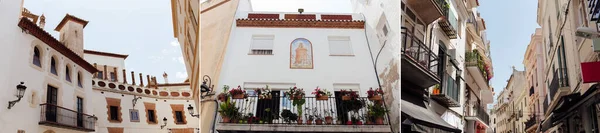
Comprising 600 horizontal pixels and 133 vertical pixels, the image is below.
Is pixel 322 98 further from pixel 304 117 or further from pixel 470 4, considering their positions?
pixel 470 4

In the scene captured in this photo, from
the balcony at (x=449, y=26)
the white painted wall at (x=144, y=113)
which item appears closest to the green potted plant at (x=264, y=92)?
the white painted wall at (x=144, y=113)

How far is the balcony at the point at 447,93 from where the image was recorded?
4.79 meters

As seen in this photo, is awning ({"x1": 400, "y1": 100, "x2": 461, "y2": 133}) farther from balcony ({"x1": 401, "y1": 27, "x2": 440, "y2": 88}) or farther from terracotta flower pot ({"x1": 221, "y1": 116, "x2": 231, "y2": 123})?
terracotta flower pot ({"x1": 221, "y1": 116, "x2": 231, "y2": 123})

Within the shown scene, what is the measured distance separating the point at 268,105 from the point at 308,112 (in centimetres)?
14

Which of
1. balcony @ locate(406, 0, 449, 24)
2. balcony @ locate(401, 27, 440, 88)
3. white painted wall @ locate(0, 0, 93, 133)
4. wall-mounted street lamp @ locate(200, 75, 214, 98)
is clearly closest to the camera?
wall-mounted street lamp @ locate(200, 75, 214, 98)

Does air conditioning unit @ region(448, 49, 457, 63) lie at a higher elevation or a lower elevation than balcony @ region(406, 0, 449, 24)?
lower

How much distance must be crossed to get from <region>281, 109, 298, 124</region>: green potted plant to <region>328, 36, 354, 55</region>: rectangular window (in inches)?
9.1

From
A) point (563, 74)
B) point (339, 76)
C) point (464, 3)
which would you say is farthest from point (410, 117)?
point (563, 74)

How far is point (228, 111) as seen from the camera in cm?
169

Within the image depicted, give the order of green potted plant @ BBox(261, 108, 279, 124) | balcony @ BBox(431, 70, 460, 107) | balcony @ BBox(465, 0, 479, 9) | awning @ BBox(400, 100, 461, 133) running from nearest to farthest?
1. green potted plant @ BBox(261, 108, 279, 124)
2. awning @ BBox(400, 100, 461, 133)
3. balcony @ BBox(431, 70, 460, 107)
4. balcony @ BBox(465, 0, 479, 9)

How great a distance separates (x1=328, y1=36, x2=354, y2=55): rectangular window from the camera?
1.81 meters

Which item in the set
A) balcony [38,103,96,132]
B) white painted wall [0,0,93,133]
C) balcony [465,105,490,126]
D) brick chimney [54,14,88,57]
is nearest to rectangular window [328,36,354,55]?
brick chimney [54,14,88,57]

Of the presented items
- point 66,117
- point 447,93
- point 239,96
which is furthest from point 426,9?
point 66,117

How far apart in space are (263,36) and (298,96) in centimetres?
23
